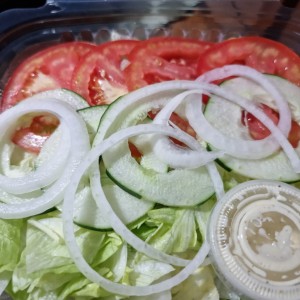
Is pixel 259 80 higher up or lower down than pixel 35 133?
higher up

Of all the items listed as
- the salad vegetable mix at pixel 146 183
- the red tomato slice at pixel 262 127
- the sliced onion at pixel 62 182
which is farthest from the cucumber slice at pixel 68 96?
the red tomato slice at pixel 262 127

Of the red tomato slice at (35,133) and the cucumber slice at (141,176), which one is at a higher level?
the cucumber slice at (141,176)

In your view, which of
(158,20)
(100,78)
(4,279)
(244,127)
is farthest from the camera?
(158,20)

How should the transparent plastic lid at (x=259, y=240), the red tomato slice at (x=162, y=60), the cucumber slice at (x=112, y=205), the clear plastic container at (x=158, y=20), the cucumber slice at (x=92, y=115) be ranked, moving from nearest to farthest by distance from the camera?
the transparent plastic lid at (x=259, y=240) → the cucumber slice at (x=112, y=205) → the cucumber slice at (x=92, y=115) → the red tomato slice at (x=162, y=60) → the clear plastic container at (x=158, y=20)

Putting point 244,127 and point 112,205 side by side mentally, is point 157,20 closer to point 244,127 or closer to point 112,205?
point 244,127

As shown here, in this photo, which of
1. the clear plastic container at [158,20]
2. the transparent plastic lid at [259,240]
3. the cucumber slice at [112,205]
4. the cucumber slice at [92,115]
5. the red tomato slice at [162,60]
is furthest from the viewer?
the clear plastic container at [158,20]

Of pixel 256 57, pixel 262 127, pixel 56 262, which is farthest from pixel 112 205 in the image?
pixel 256 57

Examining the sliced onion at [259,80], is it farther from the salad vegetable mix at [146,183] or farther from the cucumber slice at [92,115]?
the cucumber slice at [92,115]
